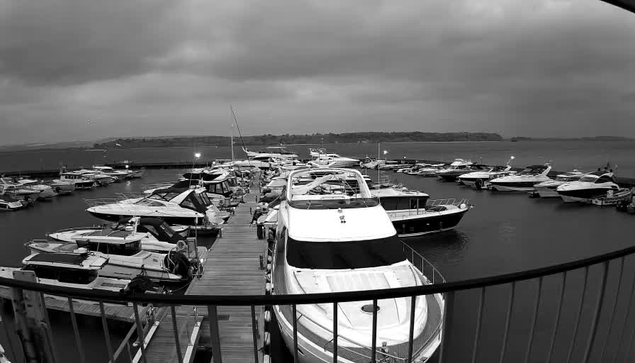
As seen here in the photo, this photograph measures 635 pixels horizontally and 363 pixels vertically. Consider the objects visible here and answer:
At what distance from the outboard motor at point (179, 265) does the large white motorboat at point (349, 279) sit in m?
4.73

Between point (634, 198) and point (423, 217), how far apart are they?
2171 cm

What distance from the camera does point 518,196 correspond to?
32.9 m

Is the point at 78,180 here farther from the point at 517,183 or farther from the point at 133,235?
the point at 517,183

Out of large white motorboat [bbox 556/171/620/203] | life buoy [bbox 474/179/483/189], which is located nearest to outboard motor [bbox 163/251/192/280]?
large white motorboat [bbox 556/171/620/203]

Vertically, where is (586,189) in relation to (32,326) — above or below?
below

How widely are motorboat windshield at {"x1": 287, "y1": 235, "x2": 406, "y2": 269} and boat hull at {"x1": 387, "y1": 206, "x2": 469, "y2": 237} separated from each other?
443 inches

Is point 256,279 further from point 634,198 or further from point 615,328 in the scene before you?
point 634,198

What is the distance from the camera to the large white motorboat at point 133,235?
12.2m

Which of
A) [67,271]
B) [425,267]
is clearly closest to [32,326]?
[67,271]

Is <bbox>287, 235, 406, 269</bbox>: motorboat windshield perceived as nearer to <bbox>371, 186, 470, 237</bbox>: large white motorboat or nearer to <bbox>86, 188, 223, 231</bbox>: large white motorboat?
<bbox>371, 186, 470, 237</bbox>: large white motorboat

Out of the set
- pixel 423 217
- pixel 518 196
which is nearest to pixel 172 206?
pixel 423 217

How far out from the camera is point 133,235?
12469mm

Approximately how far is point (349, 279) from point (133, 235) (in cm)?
938

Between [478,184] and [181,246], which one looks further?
[478,184]
